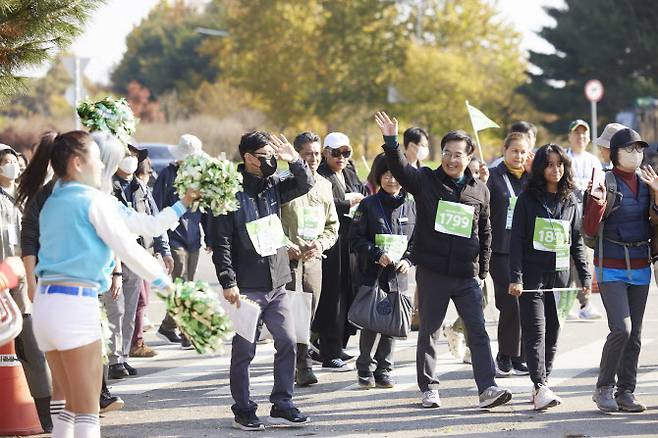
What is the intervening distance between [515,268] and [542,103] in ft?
149

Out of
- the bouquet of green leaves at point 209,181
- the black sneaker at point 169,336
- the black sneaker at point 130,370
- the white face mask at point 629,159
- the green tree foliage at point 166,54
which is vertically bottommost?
the black sneaker at point 130,370

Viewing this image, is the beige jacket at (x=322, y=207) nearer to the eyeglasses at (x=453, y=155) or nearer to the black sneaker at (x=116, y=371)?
the eyeglasses at (x=453, y=155)

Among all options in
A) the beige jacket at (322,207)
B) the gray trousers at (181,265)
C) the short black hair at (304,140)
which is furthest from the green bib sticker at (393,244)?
the gray trousers at (181,265)

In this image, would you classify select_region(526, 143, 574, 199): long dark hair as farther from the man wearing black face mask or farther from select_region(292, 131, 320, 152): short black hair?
select_region(292, 131, 320, 152): short black hair

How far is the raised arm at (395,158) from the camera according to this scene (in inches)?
340

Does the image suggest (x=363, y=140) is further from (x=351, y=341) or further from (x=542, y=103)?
(x=351, y=341)

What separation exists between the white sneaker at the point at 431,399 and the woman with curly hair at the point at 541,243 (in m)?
0.70

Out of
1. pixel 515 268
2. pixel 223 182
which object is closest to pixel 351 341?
pixel 515 268

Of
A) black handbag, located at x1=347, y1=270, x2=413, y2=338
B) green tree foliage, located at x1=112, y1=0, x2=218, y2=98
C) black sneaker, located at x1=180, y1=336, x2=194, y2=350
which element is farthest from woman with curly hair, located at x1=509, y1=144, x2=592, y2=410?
green tree foliage, located at x1=112, y1=0, x2=218, y2=98

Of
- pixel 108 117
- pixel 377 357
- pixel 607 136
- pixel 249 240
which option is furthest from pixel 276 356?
pixel 607 136

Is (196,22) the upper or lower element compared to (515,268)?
upper

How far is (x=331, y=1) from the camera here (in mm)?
55750

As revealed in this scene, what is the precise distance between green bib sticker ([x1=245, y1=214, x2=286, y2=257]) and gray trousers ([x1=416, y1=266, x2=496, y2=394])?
1141mm

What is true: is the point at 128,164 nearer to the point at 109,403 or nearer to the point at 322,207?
the point at 322,207
